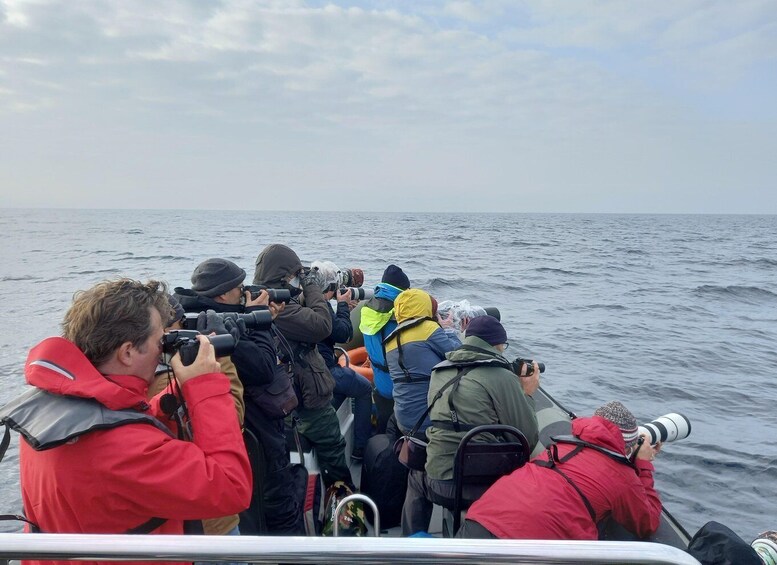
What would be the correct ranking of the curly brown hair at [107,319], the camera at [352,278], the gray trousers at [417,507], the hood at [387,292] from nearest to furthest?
the curly brown hair at [107,319], the gray trousers at [417,507], the hood at [387,292], the camera at [352,278]

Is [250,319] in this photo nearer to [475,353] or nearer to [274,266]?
[274,266]

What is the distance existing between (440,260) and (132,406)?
26118 millimetres

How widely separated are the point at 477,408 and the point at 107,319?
2.07 meters

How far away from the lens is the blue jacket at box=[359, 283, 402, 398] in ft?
14.3

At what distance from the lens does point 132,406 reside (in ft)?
5.05

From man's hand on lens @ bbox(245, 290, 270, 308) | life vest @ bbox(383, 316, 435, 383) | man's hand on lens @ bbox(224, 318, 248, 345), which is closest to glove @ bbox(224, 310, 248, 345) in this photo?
man's hand on lens @ bbox(224, 318, 248, 345)

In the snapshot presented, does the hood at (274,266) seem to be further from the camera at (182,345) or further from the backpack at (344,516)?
the camera at (182,345)

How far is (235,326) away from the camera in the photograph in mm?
2207

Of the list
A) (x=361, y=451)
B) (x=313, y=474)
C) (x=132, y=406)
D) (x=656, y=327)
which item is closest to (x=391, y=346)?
(x=313, y=474)

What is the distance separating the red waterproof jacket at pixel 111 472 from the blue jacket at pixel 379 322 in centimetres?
276

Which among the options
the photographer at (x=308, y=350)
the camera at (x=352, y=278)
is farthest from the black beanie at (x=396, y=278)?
the photographer at (x=308, y=350)

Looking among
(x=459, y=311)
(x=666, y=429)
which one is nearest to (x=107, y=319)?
(x=666, y=429)

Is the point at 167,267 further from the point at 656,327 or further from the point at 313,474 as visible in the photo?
the point at 313,474

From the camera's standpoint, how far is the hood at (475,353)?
3.10m
